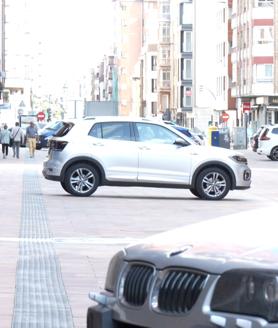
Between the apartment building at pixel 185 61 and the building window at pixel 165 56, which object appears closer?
the apartment building at pixel 185 61

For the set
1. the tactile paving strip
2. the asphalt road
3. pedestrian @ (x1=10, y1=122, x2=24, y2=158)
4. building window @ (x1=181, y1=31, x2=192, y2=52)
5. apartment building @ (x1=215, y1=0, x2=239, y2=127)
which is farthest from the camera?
building window @ (x1=181, y1=31, x2=192, y2=52)

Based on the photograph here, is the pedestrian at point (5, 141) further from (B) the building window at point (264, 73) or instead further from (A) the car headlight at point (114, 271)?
(A) the car headlight at point (114, 271)

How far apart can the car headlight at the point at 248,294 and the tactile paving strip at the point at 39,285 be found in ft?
11.5

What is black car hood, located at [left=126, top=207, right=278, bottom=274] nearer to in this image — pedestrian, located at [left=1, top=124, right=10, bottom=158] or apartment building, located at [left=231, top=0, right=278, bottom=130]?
pedestrian, located at [left=1, top=124, right=10, bottom=158]

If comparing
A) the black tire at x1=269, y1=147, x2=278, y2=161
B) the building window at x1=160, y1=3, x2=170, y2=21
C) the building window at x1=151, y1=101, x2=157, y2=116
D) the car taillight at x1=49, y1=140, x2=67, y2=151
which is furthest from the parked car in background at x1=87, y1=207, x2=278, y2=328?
the building window at x1=151, y1=101, x2=157, y2=116

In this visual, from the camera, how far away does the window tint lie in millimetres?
24094

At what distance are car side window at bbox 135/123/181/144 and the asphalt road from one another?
115 cm

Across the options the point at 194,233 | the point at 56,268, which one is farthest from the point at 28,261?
the point at 194,233

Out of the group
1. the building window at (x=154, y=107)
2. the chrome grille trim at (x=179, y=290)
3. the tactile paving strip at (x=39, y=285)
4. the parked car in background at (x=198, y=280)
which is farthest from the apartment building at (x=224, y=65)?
the chrome grille trim at (x=179, y=290)

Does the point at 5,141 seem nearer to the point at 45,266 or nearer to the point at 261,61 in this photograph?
the point at 261,61

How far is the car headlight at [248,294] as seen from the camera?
Result: 5.07 meters

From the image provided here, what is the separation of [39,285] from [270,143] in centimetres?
4396

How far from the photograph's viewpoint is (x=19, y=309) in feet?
30.9

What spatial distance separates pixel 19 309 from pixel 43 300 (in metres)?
0.45
